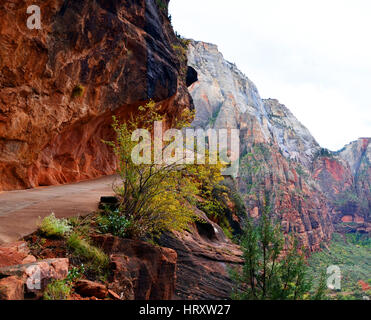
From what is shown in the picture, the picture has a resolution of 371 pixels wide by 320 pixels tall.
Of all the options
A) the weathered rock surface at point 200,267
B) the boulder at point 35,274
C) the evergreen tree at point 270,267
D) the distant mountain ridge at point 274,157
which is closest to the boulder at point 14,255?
the boulder at point 35,274

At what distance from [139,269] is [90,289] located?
139cm

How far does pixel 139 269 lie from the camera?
5.43 meters

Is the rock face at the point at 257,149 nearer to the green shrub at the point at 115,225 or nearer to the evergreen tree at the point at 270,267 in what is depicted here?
the evergreen tree at the point at 270,267

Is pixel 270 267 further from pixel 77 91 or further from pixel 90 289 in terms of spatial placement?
pixel 77 91

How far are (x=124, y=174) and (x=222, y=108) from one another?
9226cm

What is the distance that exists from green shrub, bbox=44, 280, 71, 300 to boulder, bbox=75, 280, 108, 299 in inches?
12.1

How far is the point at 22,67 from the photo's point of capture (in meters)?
9.22

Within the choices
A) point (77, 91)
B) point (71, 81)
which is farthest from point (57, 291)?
point (77, 91)

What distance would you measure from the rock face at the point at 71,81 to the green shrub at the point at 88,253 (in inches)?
244

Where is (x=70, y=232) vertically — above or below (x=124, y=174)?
below

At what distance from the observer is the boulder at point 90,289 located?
4.13m

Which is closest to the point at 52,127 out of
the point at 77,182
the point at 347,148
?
the point at 77,182
